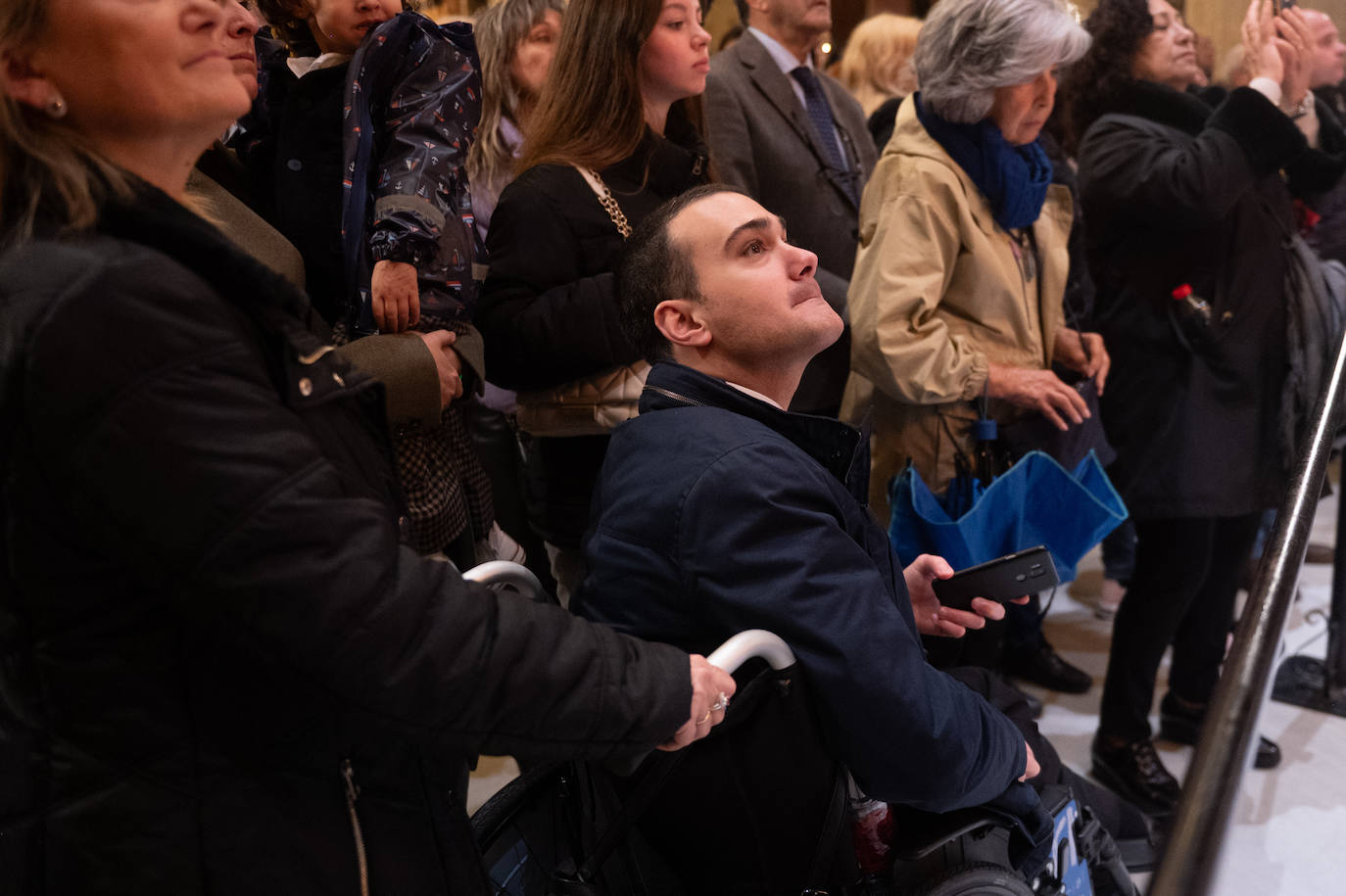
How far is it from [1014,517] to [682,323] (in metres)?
0.82

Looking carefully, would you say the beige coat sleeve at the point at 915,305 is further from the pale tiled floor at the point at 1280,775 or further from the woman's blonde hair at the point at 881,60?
the woman's blonde hair at the point at 881,60

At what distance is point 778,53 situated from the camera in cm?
278

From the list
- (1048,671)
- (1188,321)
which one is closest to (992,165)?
(1188,321)

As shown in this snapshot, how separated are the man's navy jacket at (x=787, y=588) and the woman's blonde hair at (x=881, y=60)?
2.73 meters

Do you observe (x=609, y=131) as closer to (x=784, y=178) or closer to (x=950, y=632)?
(x=784, y=178)

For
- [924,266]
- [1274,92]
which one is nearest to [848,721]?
[924,266]

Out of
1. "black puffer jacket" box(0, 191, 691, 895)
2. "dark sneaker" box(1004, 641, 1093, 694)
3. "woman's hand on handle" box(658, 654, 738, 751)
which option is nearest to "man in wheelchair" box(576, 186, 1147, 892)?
"woman's hand on handle" box(658, 654, 738, 751)

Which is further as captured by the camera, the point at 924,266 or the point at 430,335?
the point at 924,266

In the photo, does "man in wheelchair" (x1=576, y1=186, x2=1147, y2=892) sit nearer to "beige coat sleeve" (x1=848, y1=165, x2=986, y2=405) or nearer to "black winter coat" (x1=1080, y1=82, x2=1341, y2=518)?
"beige coat sleeve" (x1=848, y1=165, x2=986, y2=405)

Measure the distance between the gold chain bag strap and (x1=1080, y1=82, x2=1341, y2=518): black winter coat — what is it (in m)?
1.31

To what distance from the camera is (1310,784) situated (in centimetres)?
269

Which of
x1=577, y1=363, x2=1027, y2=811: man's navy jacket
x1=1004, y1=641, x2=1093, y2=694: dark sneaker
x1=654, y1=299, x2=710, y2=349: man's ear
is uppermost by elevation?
x1=654, y1=299, x2=710, y2=349: man's ear

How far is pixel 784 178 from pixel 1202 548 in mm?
1322

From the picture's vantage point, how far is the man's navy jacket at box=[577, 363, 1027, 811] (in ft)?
4.09
